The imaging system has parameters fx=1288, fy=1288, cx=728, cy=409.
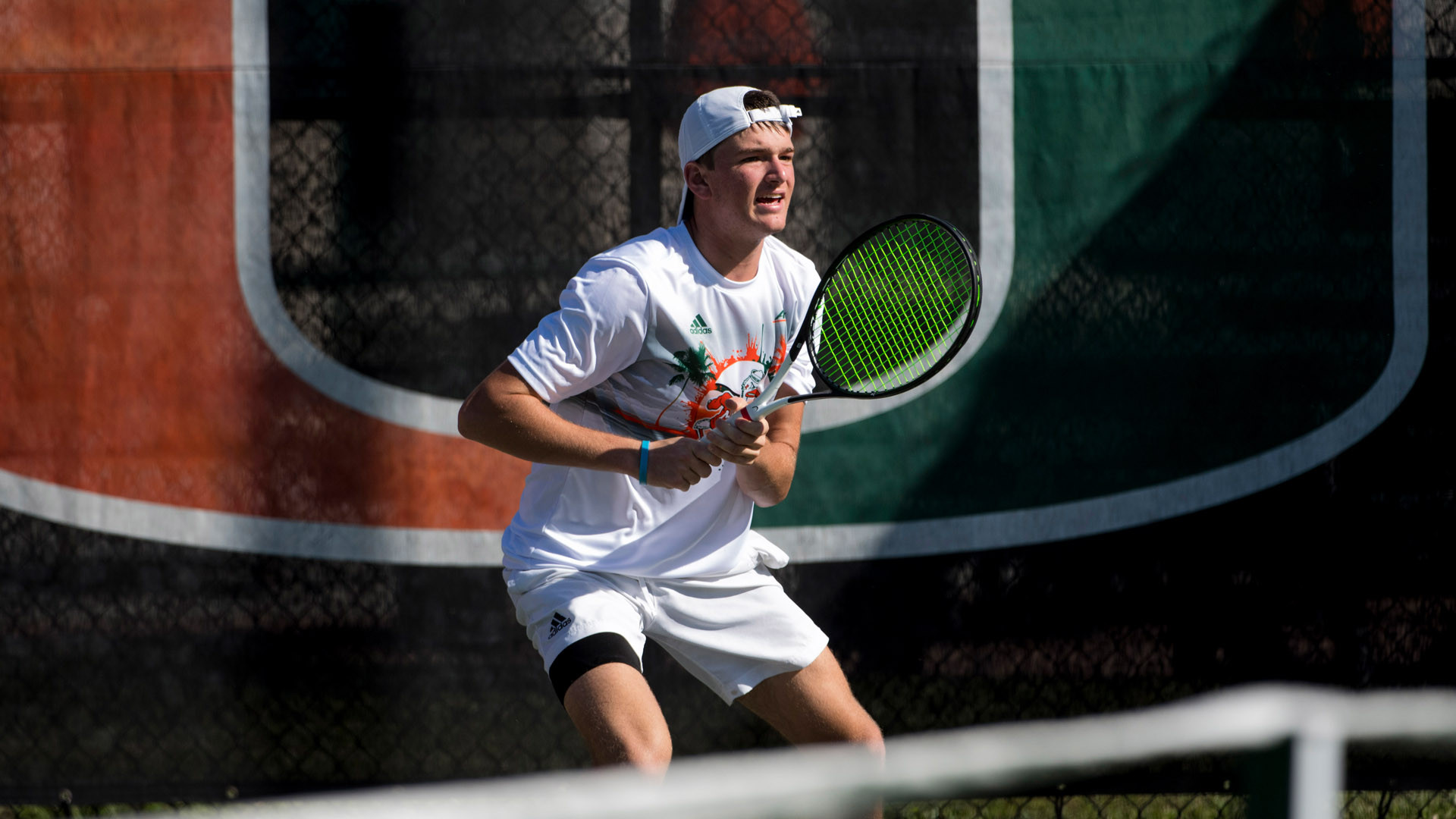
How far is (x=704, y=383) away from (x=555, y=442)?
0.93ft

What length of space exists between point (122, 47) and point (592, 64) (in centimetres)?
105

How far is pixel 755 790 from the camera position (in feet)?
2.35

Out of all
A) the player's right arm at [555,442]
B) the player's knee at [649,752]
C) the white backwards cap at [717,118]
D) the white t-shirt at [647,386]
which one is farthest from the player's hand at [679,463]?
the white backwards cap at [717,118]

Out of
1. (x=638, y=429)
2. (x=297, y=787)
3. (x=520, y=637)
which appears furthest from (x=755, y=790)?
(x=297, y=787)

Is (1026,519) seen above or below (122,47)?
below

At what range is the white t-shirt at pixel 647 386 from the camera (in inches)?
80.4

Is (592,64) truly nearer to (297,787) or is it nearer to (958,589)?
(958,589)

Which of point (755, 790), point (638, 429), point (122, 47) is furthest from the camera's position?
point (122, 47)

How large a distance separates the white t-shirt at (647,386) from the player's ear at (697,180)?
0.07 metres

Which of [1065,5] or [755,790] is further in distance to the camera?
[1065,5]

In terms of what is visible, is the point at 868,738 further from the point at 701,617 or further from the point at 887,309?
the point at 887,309

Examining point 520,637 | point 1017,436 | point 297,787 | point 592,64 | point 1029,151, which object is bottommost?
point 297,787

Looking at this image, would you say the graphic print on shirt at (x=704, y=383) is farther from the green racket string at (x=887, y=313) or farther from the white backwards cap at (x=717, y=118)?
the white backwards cap at (x=717, y=118)

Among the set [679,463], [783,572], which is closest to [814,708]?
[679,463]
